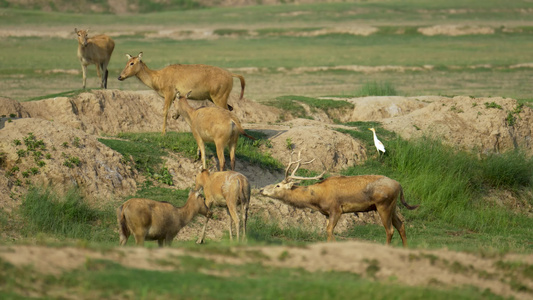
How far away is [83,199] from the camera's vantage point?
14.9 m

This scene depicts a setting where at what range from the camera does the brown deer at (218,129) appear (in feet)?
50.8

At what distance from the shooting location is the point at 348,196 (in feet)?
43.9

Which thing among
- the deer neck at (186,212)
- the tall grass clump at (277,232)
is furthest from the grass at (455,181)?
the deer neck at (186,212)

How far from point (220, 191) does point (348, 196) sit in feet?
7.31

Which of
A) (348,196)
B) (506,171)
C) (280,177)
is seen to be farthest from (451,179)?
(348,196)

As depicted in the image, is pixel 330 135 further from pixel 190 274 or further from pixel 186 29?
pixel 186 29

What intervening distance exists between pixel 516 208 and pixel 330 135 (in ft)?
15.8

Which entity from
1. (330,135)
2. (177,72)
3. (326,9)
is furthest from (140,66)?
(326,9)

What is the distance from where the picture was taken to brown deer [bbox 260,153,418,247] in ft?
43.5

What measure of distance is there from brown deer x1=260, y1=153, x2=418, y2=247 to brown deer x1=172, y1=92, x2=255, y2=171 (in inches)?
81.5

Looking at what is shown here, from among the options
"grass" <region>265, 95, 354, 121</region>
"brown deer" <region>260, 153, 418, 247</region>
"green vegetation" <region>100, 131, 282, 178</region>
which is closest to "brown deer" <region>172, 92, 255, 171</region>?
"green vegetation" <region>100, 131, 282, 178</region>

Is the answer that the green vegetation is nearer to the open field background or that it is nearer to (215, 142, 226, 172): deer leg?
the open field background

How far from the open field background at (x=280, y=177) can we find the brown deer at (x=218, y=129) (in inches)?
41.0

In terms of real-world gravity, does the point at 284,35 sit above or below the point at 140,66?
below
